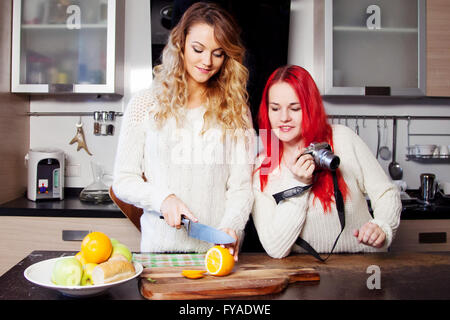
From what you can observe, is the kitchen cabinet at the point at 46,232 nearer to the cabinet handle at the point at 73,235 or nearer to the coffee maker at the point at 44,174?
the cabinet handle at the point at 73,235

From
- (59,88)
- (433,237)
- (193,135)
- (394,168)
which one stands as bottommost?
(433,237)

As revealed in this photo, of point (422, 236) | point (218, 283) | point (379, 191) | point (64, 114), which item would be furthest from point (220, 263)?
point (64, 114)

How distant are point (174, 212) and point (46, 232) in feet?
3.48

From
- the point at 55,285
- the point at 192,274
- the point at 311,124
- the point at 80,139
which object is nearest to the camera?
the point at 55,285

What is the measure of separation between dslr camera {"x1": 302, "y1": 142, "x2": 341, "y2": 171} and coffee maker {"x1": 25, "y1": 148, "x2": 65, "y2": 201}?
Answer: 1.45 m

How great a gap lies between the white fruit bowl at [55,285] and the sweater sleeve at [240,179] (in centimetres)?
39

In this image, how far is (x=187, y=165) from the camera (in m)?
1.29

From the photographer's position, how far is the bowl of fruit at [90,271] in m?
0.78

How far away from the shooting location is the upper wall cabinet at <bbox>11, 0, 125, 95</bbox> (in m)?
2.11

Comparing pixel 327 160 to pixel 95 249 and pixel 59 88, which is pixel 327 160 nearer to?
pixel 95 249

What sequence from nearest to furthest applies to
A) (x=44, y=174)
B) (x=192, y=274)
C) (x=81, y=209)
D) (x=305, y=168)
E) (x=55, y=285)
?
(x=55, y=285), (x=192, y=274), (x=305, y=168), (x=81, y=209), (x=44, y=174)

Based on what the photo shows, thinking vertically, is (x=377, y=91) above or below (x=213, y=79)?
above

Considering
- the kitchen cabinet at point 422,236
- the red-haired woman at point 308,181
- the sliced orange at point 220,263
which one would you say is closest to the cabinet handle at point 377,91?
the kitchen cabinet at point 422,236
